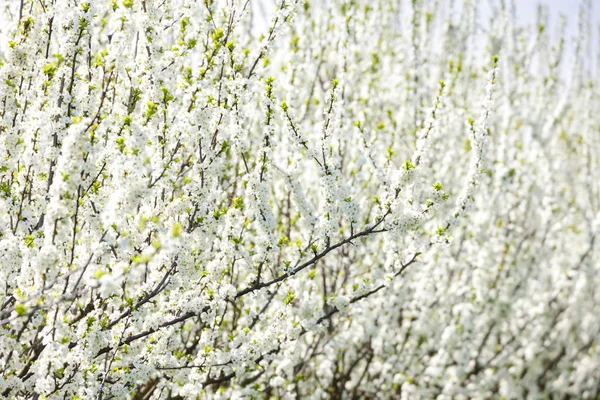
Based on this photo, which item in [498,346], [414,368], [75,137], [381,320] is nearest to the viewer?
[75,137]

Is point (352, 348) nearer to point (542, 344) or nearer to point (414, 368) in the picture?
point (414, 368)

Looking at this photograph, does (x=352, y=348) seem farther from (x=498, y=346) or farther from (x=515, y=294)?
(x=498, y=346)

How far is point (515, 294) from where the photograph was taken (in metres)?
6.62

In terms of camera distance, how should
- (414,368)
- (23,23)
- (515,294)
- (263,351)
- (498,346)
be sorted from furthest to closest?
(498,346) → (515,294) → (414,368) → (263,351) → (23,23)

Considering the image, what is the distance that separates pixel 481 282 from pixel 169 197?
173 inches

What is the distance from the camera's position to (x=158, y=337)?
340 cm

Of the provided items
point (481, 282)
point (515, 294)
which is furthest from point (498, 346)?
point (481, 282)

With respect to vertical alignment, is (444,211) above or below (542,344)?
above

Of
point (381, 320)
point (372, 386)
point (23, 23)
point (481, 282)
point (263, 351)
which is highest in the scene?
point (23, 23)

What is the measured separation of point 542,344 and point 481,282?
8.29 ft

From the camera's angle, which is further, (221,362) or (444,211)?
(444,211)

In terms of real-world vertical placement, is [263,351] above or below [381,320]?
below

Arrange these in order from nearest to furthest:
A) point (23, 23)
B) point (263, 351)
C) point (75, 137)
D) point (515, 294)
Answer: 1. point (75, 137)
2. point (23, 23)
3. point (263, 351)
4. point (515, 294)

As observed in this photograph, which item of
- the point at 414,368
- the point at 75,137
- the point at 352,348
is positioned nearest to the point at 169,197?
the point at 75,137
